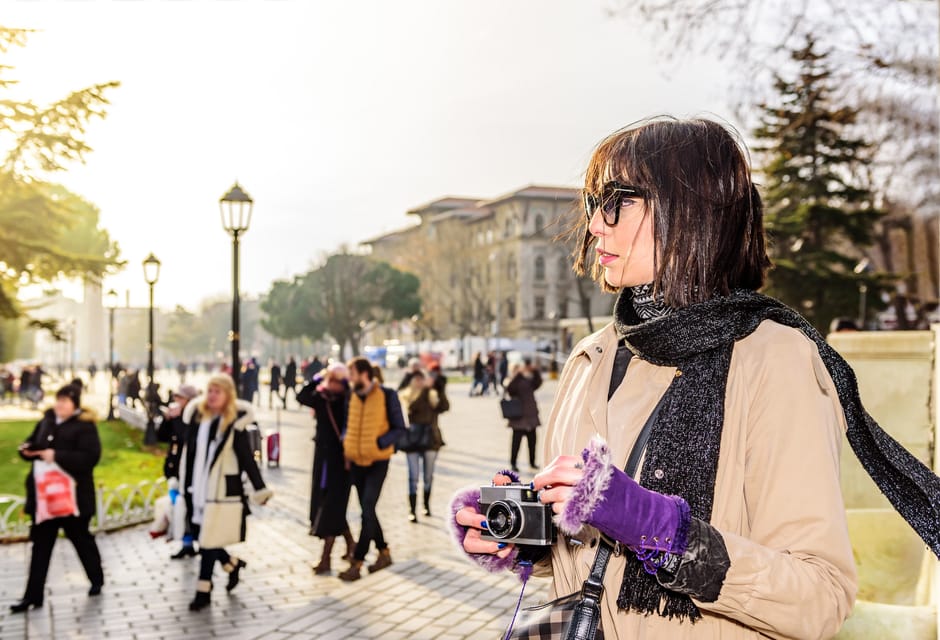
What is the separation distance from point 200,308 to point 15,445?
108148mm

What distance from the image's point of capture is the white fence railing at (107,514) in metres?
11.0

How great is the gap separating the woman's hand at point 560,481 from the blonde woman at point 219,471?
6358 mm

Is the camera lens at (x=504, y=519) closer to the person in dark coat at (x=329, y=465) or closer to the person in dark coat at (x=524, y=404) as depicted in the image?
the person in dark coat at (x=329, y=465)

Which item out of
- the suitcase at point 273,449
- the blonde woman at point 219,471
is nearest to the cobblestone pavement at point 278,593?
the blonde woman at point 219,471

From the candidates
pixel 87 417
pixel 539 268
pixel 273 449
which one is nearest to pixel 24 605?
pixel 87 417

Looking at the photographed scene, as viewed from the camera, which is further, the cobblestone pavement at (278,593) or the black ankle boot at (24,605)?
the black ankle boot at (24,605)

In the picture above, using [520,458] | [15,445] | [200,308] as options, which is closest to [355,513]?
[520,458]

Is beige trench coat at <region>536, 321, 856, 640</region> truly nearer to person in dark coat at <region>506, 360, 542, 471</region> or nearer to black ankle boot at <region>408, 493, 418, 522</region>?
black ankle boot at <region>408, 493, 418, 522</region>

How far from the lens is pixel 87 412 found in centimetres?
825

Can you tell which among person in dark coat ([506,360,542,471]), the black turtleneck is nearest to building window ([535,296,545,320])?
person in dark coat ([506,360,542,471])

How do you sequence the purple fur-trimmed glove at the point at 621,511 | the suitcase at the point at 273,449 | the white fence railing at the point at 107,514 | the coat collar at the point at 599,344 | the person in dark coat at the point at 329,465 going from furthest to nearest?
the suitcase at the point at 273,449
the white fence railing at the point at 107,514
the person in dark coat at the point at 329,465
the coat collar at the point at 599,344
the purple fur-trimmed glove at the point at 621,511

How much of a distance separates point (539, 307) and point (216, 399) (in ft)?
260

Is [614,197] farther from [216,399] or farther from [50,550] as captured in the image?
[50,550]

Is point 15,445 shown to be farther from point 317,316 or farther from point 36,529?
point 317,316
